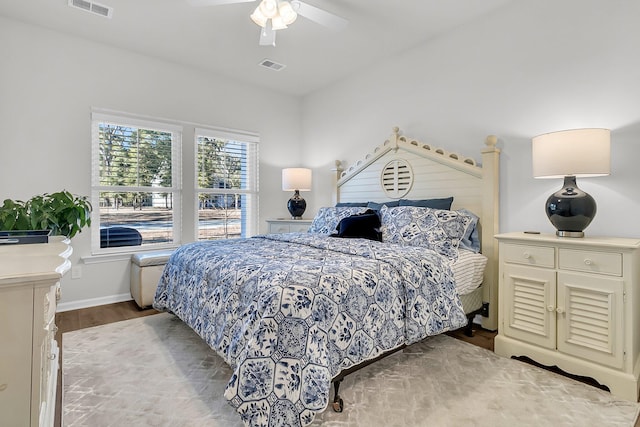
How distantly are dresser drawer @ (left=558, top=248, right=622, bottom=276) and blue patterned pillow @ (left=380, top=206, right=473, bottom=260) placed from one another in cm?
68

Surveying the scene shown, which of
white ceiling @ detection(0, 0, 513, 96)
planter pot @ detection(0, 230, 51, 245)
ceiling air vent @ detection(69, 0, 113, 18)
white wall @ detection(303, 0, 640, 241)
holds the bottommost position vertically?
planter pot @ detection(0, 230, 51, 245)

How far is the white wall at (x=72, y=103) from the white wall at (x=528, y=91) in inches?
77.4

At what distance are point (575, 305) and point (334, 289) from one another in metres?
1.56

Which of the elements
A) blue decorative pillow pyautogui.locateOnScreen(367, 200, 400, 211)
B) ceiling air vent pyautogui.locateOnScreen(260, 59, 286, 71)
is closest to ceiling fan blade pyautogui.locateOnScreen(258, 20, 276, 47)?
ceiling air vent pyautogui.locateOnScreen(260, 59, 286, 71)

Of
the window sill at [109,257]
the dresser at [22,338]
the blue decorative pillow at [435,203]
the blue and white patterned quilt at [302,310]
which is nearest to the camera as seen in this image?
the dresser at [22,338]

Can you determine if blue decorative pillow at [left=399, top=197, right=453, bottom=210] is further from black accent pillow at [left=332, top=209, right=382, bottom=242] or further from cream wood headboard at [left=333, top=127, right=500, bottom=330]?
black accent pillow at [left=332, top=209, right=382, bottom=242]

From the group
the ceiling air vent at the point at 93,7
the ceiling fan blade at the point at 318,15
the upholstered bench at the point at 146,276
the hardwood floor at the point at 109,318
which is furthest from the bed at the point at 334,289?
the ceiling air vent at the point at 93,7

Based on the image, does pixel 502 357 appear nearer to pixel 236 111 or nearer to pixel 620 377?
pixel 620 377

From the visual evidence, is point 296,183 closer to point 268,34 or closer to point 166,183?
point 166,183

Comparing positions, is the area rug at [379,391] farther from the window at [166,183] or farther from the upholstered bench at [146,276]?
the window at [166,183]

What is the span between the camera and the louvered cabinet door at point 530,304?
2135 mm

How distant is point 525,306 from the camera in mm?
2264

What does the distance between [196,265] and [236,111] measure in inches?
109

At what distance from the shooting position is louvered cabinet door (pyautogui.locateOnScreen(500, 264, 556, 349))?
7.00 ft
